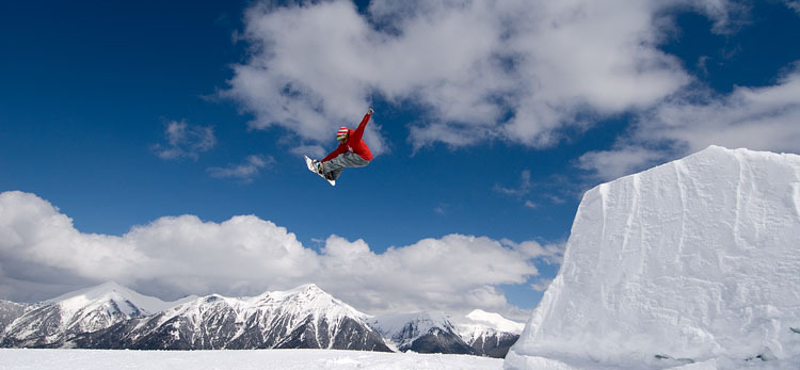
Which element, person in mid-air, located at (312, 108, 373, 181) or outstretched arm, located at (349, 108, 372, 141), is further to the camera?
person in mid-air, located at (312, 108, 373, 181)

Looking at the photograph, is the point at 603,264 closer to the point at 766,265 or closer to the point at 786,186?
the point at 766,265

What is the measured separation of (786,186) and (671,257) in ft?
14.5

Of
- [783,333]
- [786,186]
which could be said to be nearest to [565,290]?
[783,333]

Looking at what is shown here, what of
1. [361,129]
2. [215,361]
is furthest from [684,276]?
[215,361]

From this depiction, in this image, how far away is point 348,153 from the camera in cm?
1892

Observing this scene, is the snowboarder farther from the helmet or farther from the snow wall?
the snow wall

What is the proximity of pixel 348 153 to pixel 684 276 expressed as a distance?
14253mm

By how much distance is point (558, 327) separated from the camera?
15.6 meters

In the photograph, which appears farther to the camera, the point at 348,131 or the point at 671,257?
the point at 348,131

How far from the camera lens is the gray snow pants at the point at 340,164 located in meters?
19.1

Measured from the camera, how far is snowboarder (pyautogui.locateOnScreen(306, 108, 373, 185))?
→ 18445mm

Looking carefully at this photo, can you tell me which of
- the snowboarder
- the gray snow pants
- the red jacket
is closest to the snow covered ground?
the gray snow pants

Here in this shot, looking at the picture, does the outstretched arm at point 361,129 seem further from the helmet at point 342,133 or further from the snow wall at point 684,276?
the snow wall at point 684,276

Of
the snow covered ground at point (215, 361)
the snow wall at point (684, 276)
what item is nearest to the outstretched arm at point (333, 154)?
the snow wall at point (684, 276)
